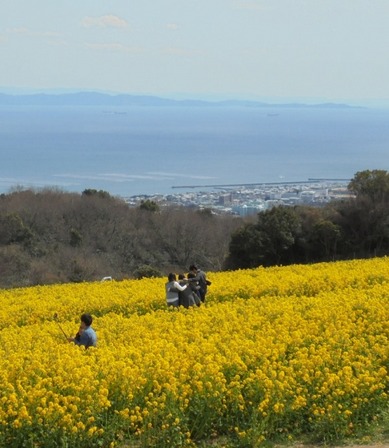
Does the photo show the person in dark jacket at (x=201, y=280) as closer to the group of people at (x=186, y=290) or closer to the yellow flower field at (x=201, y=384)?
the group of people at (x=186, y=290)

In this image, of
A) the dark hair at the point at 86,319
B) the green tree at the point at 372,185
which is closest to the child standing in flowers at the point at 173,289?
the dark hair at the point at 86,319

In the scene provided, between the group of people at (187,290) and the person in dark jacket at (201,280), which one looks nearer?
the group of people at (187,290)

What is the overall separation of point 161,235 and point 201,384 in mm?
40226

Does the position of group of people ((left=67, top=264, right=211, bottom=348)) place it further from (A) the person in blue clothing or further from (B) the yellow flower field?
(A) the person in blue clothing

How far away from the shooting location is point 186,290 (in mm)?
15078

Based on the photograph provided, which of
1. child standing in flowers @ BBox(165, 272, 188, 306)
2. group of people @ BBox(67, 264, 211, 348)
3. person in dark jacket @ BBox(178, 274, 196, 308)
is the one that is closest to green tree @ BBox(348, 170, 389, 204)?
group of people @ BBox(67, 264, 211, 348)

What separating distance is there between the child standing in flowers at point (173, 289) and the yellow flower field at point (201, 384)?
290cm

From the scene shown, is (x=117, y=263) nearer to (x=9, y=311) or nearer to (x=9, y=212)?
(x=9, y=212)

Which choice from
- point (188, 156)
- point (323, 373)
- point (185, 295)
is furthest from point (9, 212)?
point (188, 156)

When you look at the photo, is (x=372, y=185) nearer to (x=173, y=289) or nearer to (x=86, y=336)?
(x=173, y=289)

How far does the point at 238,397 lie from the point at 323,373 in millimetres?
1127

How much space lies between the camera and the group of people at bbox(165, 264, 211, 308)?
48.9 ft

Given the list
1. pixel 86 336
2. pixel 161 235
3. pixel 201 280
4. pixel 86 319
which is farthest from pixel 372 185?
pixel 86 319

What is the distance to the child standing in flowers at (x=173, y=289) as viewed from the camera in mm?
14786
